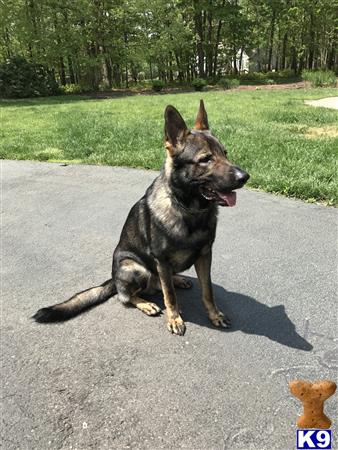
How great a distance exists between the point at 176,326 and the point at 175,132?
56.1 inches

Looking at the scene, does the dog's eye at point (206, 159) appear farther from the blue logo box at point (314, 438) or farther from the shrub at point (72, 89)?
the shrub at point (72, 89)

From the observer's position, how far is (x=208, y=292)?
3.15 meters

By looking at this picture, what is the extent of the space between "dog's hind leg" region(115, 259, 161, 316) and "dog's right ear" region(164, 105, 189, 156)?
3.28ft

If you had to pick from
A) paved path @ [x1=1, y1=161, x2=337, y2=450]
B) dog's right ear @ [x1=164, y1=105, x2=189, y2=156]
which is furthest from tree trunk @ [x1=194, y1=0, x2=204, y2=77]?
dog's right ear @ [x1=164, y1=105, x2=189, y2=156]

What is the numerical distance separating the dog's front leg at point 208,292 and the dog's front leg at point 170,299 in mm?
232

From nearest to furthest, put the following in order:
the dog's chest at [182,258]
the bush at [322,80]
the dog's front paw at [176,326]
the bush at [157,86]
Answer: the dog's chest at [182,258], the dog's front paw at [176,326], the bush at [322,80], the bush at [157,86]

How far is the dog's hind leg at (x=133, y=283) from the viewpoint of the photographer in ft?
10.6

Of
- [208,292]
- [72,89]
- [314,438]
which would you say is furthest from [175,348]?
[72,89]

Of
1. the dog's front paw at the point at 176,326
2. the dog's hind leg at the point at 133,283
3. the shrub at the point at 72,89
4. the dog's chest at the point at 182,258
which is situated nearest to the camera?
the dog's chest at the point at 182,258

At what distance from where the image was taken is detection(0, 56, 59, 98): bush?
23578 millimetres

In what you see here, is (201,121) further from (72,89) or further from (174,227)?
(72,89)

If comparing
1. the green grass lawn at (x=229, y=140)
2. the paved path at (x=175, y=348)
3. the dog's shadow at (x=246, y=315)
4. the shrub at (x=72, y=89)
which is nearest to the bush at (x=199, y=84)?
the shrub at (x=72, y=89)

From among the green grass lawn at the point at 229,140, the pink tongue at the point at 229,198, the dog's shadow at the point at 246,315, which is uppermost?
the pink tongue at the point at 229,198

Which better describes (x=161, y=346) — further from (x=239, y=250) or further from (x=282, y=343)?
(x=239, y=250)
